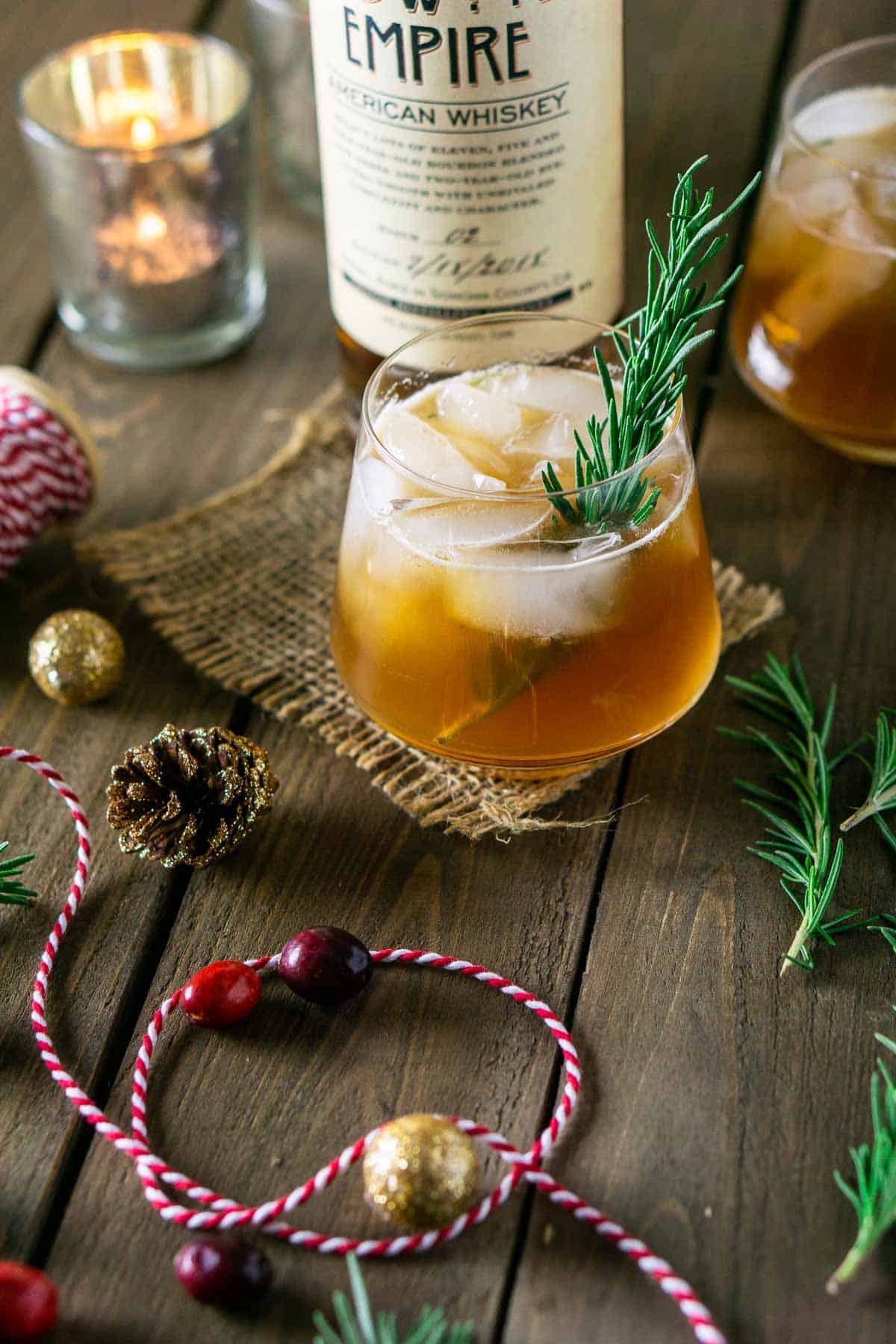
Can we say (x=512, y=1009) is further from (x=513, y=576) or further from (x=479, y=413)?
(x=479, y=413)

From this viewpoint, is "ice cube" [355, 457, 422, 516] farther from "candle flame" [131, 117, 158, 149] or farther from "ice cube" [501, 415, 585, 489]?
"candle flame" [131, 117, 158, 149]

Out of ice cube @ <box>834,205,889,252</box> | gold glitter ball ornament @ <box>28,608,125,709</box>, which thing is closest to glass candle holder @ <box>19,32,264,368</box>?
gold glitter ball ornament @ <box>28,608,125,709</box>

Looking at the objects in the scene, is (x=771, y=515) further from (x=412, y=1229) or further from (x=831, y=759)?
(x=412, y=1229)

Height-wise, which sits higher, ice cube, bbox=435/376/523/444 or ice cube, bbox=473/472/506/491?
ice cube, bbox=473/472/506/491

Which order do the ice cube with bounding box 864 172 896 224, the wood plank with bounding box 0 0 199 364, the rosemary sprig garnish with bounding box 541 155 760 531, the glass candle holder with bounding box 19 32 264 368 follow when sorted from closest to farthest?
1. the rosemary sprig garnish with bounding box 541 155 760 531
2. the ice cube with bounding box 864 172 896 224
3. the glass candle holder with bounding box 19 32 264 368
4. the wood plank with bounding box 0 0 199 364

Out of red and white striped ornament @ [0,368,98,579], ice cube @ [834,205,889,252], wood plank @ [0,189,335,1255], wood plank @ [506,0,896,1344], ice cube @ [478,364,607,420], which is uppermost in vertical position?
ice cube @ [834,205,889,252]

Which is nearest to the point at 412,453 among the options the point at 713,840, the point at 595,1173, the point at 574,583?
the point at 574,583

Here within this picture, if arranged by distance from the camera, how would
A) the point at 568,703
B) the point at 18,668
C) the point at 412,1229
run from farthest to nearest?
the point at 18,668, the point at 568,703, the point at 412,1229
